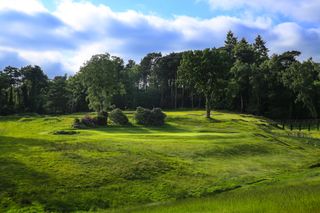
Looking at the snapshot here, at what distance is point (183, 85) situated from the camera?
14225cm

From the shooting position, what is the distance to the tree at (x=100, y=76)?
344ft

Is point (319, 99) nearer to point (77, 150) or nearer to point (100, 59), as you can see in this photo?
point (100, 59)

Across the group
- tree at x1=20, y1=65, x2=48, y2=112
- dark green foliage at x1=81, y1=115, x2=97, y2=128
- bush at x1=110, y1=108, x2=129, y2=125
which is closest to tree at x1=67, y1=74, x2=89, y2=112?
tree at x1=20, y1=65, x2=48, y2=112

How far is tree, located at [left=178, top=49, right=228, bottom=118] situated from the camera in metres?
99.3

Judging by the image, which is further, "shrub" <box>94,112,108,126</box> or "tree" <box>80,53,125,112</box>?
"tree" <box>80,53,125,112</box>

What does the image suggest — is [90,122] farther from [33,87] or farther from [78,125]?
[33,87]

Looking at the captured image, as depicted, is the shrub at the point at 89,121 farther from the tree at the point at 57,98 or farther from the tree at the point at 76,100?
the tree at the point at 57,98

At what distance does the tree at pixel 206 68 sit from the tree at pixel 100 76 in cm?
1704

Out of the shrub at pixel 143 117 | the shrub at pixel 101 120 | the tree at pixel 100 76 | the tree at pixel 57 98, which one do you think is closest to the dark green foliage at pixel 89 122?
the shrub at pixel 101 120

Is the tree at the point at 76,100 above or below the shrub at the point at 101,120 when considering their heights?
above

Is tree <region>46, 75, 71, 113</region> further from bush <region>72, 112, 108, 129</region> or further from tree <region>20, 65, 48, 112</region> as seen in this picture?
bush <region>72, 112, 108, 129</region>

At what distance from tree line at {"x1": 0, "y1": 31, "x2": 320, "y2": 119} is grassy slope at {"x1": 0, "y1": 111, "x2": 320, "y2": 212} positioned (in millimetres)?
45812

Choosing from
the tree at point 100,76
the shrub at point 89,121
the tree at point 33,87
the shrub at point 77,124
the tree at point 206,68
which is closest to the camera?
the shrub at point 77,124

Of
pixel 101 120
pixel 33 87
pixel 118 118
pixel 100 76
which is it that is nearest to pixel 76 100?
pixel 33 87
